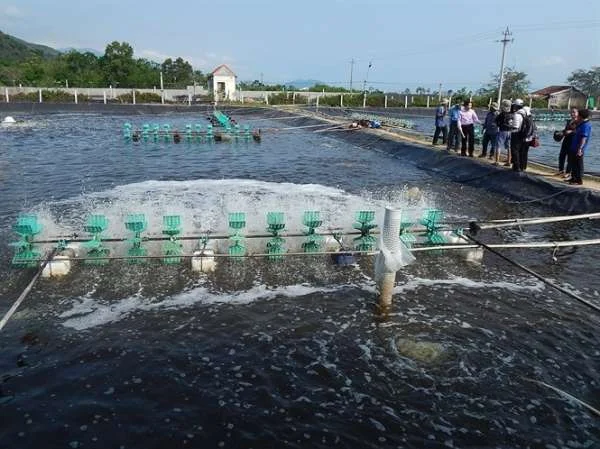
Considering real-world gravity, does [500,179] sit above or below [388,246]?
below

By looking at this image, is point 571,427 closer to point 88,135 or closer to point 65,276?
point 65,276

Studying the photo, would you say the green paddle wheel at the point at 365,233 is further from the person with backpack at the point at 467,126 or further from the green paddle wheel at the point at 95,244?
the person with backpack at the point at 467,126

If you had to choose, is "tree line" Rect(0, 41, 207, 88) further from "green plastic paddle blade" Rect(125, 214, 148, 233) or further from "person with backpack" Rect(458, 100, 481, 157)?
"green plastic paddle blade" Rect(125, 214, 148, 233)

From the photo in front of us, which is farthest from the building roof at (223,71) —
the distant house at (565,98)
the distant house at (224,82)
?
the distant house at (565,98)

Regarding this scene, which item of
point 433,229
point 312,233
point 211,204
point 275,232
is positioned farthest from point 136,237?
point 433,229

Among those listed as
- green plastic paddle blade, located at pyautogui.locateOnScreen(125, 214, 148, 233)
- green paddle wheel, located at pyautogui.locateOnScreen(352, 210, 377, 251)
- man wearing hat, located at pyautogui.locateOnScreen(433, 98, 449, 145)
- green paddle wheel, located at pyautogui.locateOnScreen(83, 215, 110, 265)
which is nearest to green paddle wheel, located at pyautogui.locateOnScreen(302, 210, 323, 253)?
green paddle wheel, located at pyautogui.locateOnScreen(352, 210, 377, 251)

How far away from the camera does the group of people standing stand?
11.6 meters

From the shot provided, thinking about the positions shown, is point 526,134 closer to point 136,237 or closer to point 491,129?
point 491,129

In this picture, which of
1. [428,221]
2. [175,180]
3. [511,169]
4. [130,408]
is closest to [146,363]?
[130,408]

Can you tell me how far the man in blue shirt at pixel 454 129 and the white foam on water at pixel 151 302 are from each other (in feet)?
37.9

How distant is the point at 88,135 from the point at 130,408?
27827 mm

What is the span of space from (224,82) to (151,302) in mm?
59298

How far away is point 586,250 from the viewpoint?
9.59 m

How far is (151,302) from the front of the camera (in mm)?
7023
